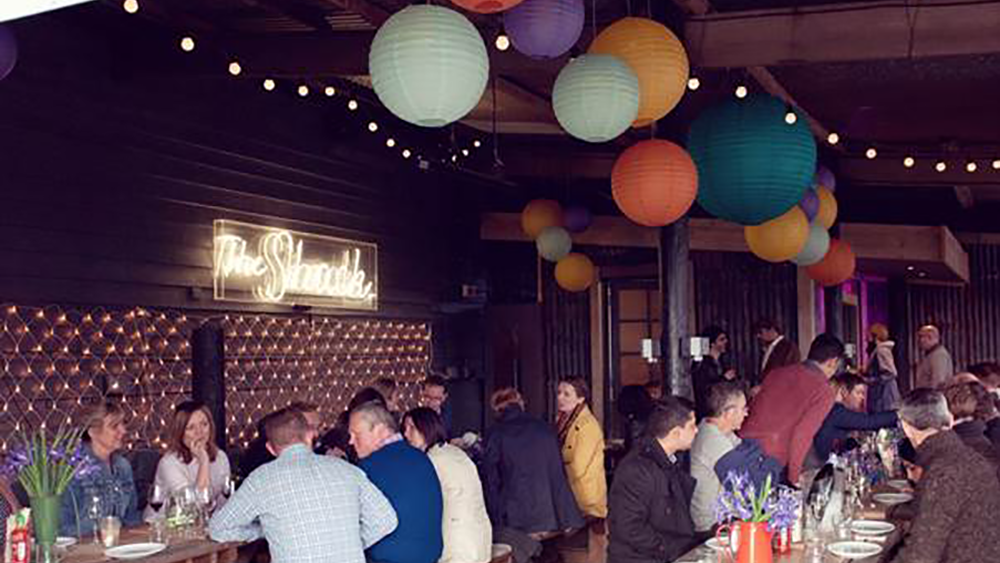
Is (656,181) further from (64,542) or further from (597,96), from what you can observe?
(64,542)

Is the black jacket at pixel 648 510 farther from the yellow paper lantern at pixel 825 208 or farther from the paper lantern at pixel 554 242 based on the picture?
the paper lantern at pixel 554 242

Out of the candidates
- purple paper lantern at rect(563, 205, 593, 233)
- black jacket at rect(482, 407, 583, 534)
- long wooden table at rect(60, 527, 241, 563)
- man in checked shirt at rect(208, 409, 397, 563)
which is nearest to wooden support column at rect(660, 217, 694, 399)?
black jacket at rect(482, 407, 583, 534)

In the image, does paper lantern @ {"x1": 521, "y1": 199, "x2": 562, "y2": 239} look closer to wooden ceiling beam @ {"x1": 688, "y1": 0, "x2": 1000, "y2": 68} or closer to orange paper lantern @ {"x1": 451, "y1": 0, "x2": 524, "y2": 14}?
wooden ceiling beam @ {"x1": 688, "y1": 0, "x2": 1000, "y2": 68}

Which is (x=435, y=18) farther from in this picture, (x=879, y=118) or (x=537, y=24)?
(x=879, y=118)

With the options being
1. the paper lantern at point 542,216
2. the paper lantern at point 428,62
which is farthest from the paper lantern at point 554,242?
the paper lantern at point 428,62

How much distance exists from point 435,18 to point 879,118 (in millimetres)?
7814

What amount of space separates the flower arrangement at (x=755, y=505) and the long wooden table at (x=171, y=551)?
7.43ft

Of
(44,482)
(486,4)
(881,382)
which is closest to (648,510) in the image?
(486,4)

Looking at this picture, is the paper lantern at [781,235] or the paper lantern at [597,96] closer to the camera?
the paper lantern at [597,96]

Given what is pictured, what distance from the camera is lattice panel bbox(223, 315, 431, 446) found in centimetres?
916

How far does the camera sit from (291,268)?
9.84m

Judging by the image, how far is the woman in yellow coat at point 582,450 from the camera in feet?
23.8

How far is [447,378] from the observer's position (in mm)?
12461

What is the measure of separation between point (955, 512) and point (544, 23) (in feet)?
7.78
